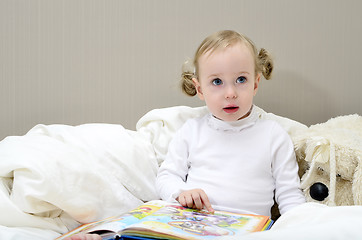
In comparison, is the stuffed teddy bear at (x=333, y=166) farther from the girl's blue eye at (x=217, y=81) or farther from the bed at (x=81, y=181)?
the girl's blue eye at (x=217, y=81)

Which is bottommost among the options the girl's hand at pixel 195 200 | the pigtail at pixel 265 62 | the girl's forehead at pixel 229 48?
the girl's hand at pixel 195 200

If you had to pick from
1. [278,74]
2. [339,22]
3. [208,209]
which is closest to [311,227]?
[208,209]

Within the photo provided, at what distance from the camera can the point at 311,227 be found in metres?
0.56

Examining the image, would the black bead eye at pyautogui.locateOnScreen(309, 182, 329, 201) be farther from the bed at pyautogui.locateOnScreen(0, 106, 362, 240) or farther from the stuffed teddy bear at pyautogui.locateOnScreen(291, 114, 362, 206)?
the bed at pyautogui.locateOnScreen(0, 106, 362, 240)

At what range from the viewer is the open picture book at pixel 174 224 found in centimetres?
66

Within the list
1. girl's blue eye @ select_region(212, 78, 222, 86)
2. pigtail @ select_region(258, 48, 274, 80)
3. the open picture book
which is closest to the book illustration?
the open picture book

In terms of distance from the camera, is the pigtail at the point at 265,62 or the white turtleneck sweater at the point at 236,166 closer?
the white turtleneck sweater at the point at 236,166

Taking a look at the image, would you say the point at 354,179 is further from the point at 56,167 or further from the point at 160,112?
the point at 56,167

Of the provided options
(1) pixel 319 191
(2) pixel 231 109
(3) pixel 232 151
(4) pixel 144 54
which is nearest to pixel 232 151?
(3) pixel 232 151

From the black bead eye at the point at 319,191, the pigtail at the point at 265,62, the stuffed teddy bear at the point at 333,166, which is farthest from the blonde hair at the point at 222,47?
the black bead eye at the point at 319,191

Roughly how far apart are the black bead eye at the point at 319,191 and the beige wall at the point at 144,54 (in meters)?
0.42

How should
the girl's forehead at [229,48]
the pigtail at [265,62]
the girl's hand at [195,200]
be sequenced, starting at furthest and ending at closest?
the pigtail at [265,62]
the girl's forehead at [229,48]
the girl's hand at [195,200]

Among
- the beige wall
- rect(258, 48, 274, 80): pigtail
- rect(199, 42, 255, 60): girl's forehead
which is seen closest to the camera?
rect(199, 42, 255, 60): girl's forehead

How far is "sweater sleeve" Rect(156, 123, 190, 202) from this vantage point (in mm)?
993
